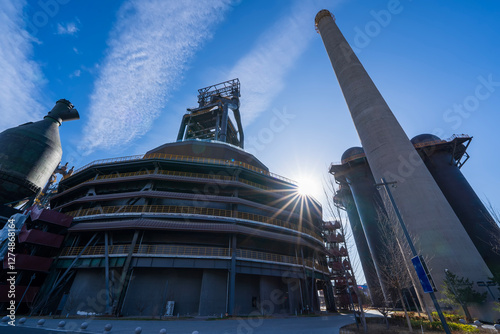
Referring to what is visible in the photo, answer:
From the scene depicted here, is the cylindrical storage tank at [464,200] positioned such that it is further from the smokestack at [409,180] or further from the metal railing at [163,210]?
the metal railing at [163,210]

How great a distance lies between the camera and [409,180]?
899 inches

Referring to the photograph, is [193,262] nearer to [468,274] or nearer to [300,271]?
[300,271]

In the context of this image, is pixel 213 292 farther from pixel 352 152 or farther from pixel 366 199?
pixel 352 152

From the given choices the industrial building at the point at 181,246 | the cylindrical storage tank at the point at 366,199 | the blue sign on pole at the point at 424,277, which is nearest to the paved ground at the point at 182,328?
the industrial building at the point at 181,246

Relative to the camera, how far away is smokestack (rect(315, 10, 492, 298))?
18.8m

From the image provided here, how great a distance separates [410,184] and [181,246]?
24.9m

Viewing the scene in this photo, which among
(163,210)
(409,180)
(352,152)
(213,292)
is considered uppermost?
(352,152)

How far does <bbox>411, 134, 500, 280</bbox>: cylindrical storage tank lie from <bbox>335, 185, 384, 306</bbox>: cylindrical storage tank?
46.4 feet

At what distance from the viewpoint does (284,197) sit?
92.3ft

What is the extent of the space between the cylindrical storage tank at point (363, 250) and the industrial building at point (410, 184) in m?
0.19

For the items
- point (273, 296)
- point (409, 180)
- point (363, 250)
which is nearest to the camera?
point (273, 296)

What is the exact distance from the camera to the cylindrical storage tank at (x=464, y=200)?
26009 millimetres

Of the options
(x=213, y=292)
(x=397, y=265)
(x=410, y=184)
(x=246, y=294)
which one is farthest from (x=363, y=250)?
(x=213, y=292)

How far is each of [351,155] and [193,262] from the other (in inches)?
1462
